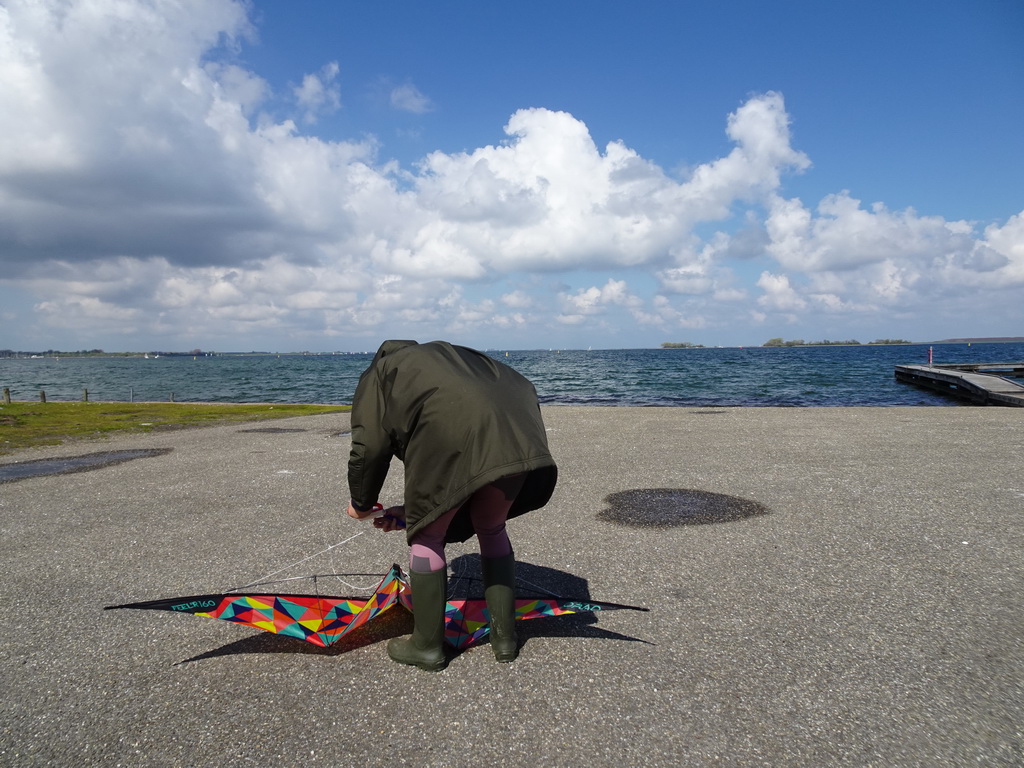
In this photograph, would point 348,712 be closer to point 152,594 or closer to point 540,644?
point 540,644

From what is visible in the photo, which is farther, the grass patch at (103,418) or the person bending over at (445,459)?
the grass patch at (103,418)

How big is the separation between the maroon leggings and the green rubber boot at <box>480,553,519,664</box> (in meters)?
0.07

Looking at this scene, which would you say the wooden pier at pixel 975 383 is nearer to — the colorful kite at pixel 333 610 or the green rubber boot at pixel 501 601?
the colorful kite at pixel 333 610

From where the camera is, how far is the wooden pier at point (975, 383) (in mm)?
21797

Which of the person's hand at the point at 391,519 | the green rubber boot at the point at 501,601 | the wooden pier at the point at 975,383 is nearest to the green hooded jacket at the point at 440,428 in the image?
the person's hand at the point at 391,519

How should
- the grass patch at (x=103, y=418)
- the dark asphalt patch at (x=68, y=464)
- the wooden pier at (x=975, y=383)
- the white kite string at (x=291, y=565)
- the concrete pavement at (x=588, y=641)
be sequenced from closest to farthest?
the concrete pavement at (x=588, y=641), the white kite string at (x=291, y=565), the dark asphalt patch at (x=68, y=464), the grass patch at (x=103, y=418), the wooden pier at (x=975, y=383)

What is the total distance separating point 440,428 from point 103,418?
22.1 meters

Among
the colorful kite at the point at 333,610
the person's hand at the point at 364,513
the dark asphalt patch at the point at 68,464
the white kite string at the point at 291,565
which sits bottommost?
the white kite string at the point at 291,565

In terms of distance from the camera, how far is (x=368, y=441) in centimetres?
349

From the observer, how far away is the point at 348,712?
3293 millimetres

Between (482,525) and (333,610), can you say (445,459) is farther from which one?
(333,610)

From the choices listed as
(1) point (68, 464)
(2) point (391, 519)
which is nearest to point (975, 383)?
(2) point (391, 519)

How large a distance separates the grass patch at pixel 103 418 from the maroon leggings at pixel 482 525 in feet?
45.1

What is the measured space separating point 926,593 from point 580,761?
3481 millimetres
